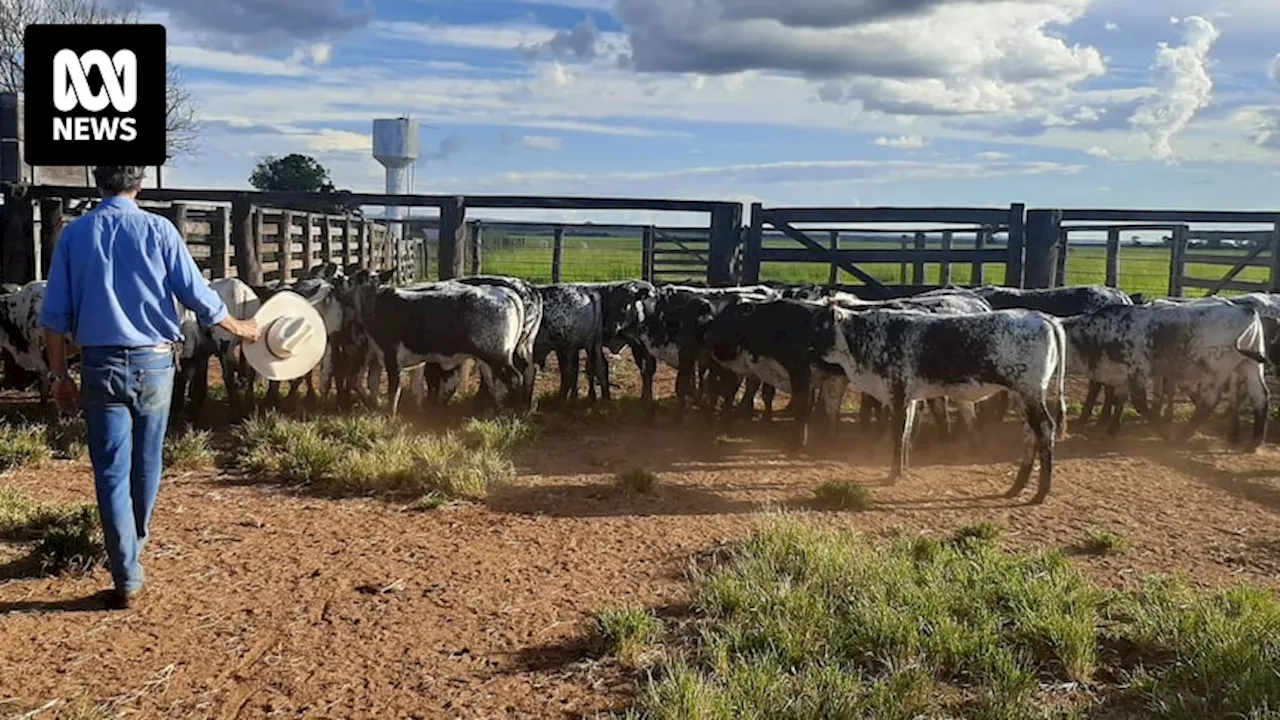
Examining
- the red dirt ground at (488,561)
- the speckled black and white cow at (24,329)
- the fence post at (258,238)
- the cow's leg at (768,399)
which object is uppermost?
the fence post at (258,238)

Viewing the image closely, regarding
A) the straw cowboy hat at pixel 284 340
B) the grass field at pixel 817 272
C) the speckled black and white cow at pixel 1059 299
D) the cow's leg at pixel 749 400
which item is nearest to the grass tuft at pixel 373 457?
the straw cowboy hat at pixel 284 340

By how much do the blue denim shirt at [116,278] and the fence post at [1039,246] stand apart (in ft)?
42.3

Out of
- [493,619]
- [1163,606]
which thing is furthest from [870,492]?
[493,619]

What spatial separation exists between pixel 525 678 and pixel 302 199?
11.2m

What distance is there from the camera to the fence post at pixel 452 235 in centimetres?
1488

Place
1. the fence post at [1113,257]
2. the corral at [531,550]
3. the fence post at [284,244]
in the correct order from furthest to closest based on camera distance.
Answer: the fence post at [1113,257]
the fence post at [284,244]
the corral at [531,550]

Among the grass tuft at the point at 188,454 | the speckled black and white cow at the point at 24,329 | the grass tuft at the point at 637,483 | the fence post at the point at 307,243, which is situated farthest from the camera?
the fence post at the point at 307,243

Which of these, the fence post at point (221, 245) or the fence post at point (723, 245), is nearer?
the fence post at point (221, 245)

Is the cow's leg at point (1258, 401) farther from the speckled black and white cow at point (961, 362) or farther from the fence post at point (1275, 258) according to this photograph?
the fence post at point (1275, 258)

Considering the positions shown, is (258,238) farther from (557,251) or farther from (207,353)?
(557,251)

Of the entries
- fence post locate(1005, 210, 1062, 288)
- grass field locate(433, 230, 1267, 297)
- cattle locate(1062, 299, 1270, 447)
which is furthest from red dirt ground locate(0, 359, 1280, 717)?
grass field locate(433, 230, 1267, 297)

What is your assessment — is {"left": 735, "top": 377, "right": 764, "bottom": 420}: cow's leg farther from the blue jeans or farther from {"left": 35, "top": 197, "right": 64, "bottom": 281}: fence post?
{"left": 35, "top": 197, "right": 64, "bottom": 281}: fence post

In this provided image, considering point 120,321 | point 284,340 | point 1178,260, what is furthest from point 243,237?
point 1178,260

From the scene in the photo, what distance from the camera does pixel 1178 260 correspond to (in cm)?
1777
